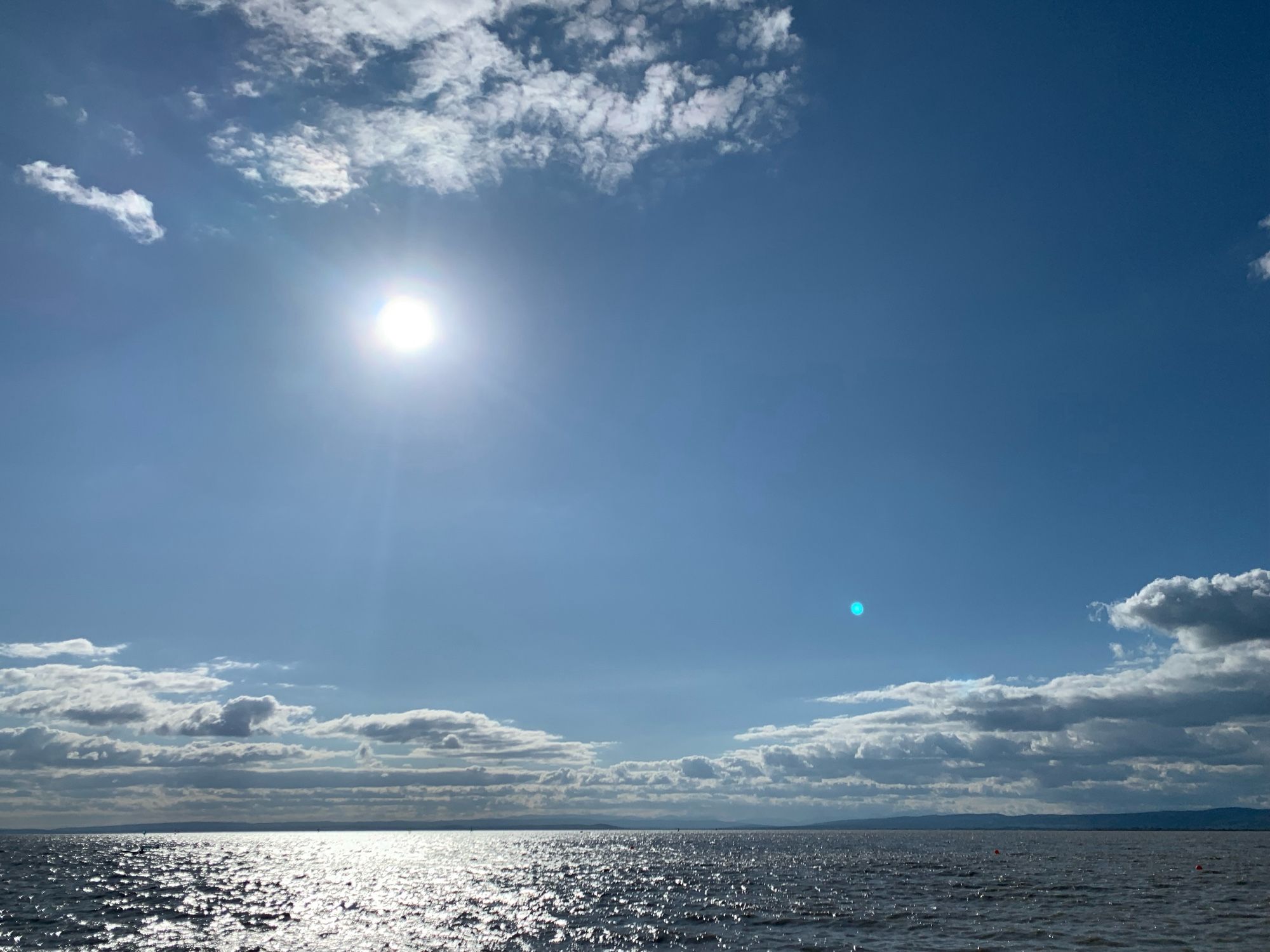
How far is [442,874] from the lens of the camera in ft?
386

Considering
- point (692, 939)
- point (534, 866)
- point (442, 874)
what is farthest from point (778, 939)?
point (534, 866)

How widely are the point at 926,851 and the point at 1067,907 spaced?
125341 millimetres

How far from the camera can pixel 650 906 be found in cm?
7125

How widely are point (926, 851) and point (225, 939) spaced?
164 meters

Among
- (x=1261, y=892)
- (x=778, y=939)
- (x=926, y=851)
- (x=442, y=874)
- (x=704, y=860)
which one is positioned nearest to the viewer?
(x=778, y=939)

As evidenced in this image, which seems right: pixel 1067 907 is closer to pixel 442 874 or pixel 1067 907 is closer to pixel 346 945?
pixel 346 945

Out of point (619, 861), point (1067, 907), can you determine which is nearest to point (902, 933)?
point (1067, 907)

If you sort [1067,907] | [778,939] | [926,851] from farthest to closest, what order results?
[926,851] → [1067,907] → [778,939]

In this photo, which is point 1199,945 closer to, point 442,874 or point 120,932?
point 120,932

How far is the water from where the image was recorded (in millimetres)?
52531

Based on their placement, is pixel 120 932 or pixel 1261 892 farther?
pixel 1261 892

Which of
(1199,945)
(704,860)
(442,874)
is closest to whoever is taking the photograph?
(1199,945)

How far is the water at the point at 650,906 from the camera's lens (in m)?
52.5

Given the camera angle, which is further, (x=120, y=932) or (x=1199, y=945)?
(x=120, y=932)
